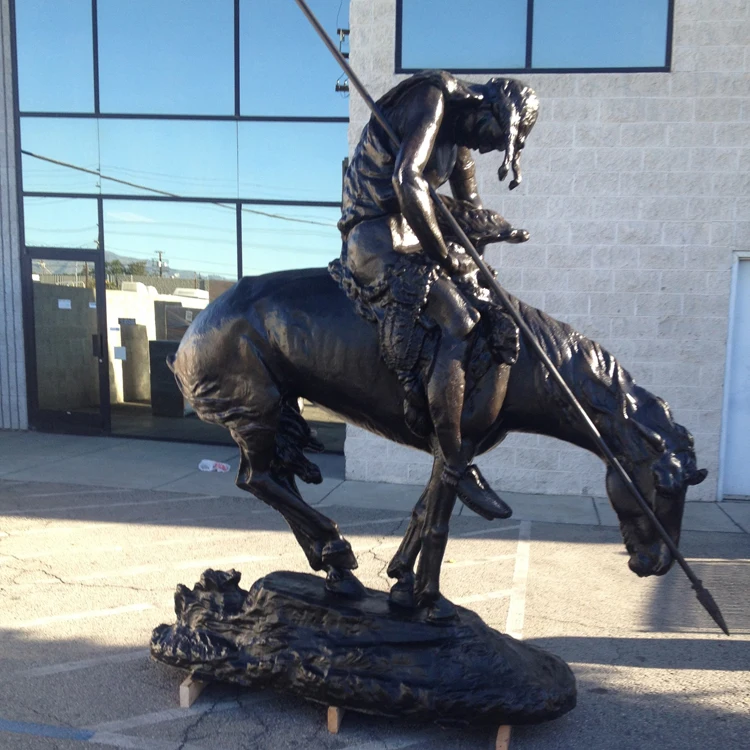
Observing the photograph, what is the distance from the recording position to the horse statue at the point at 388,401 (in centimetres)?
299

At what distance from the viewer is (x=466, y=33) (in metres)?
7.61

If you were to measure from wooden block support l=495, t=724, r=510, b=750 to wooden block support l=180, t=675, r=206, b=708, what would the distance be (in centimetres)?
139

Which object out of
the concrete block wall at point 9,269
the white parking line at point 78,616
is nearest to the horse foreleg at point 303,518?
the white parking line at point 78,616

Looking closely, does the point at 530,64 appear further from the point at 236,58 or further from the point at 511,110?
the point at 511,110

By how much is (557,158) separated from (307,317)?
5.28 metres

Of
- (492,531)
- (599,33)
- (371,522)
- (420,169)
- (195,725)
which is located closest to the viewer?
(420,169)

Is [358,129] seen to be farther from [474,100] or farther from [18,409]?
[18,409]

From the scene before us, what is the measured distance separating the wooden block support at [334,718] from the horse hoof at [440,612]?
550 millimetres

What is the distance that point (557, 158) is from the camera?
753 cm

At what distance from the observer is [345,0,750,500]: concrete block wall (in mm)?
7285

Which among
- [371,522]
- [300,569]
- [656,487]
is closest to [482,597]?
[300,569]

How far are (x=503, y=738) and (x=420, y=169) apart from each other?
2313 millimetres

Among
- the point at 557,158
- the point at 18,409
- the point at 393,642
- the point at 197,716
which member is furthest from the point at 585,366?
the point at 18,409

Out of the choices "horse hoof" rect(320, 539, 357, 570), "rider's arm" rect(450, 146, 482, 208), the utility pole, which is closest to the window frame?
the utility pole
